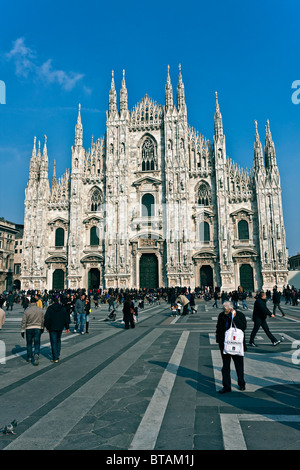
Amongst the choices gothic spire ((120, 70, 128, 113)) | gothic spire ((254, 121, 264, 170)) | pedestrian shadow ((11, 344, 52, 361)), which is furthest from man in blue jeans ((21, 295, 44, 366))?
gothic spire ((120, 70, 128, 113))

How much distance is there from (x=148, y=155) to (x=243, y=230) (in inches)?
561

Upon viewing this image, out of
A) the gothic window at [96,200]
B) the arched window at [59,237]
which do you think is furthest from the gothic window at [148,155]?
the arched window at [59,237]

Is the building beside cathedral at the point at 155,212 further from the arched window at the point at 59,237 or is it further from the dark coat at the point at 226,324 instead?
the dark coat at the point at 226,324

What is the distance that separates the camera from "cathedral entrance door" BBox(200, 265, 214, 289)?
36812 mm

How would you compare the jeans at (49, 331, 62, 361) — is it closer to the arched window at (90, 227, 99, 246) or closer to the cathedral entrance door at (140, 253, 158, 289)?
the cathedral entrance door at (140, 253, 158, 289)

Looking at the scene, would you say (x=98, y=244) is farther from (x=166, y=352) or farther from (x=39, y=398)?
(x=39, y=398)

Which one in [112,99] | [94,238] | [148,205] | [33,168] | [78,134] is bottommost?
[94,238]

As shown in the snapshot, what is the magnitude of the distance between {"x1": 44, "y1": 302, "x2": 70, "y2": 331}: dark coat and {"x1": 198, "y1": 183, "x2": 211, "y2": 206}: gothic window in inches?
1240

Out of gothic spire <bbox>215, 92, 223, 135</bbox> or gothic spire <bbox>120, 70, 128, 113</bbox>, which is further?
gothic spire <bbox>120, 70, 128, 113</bbox>

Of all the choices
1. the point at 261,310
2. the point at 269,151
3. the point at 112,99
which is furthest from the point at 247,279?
the point at 261,310

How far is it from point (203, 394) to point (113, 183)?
34707 millimetres

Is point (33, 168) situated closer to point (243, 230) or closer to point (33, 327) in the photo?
point (243, 230)

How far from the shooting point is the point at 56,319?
7844 millimetres

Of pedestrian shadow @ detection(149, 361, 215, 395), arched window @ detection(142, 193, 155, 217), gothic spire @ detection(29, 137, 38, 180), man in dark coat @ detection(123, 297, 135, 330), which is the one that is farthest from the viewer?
gothic spire @ detection(29, 137, 38, 180)
